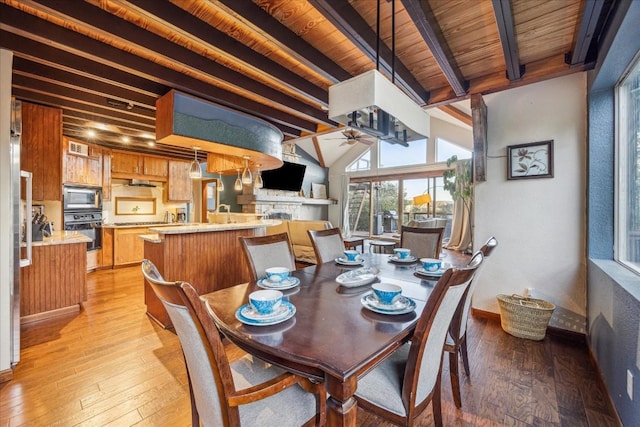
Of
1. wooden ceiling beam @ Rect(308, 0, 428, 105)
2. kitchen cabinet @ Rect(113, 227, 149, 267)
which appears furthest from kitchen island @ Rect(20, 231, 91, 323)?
wooden ceiling beam @ Rect(308, 0, 428, 105)

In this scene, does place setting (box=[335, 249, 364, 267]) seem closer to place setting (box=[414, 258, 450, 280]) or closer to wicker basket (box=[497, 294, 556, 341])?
place setting (box=[414, 258, 450, 280])

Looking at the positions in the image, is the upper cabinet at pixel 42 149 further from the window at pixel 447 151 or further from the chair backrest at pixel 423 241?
the window at pixel 447 151

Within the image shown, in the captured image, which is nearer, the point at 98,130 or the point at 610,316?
the point at 610,316

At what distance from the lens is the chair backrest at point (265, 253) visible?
6.30 ft

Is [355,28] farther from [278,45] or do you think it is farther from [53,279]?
[53,279]

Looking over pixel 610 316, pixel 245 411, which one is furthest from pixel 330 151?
pixel 245 411

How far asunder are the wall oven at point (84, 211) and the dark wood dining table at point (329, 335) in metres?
4.46

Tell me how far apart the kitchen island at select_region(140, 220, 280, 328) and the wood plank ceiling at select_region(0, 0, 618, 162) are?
4.73 feet

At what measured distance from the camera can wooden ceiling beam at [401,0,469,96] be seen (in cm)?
138

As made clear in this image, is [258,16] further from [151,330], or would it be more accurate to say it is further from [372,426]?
[151,330]

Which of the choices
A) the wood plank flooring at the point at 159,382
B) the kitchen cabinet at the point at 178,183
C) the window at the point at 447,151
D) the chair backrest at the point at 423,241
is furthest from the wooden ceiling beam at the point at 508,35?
the kitchen cabinet at the point at 178,183

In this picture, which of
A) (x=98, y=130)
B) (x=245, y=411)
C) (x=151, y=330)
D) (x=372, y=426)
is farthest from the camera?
(x=98, y=130)

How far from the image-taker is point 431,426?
1.52 m

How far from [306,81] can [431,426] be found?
2852 millimetres
